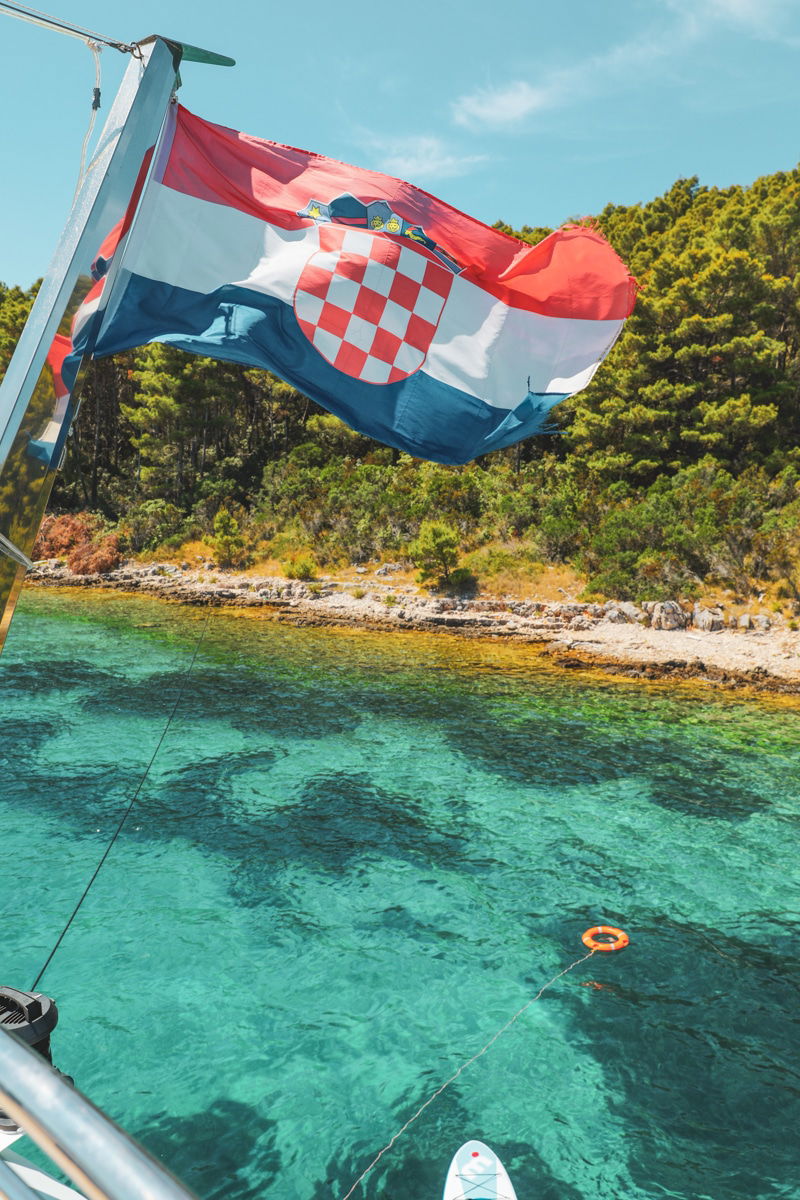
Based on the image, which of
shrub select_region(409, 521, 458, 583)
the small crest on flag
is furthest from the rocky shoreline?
the small crest on flag

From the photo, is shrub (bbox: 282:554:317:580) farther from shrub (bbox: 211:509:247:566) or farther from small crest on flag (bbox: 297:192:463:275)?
small crest on flag (bbox: 297:192:463:275)

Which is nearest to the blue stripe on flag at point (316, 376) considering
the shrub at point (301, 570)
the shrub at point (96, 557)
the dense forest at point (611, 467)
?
the dense forest at point (611, 467)

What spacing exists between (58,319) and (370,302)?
8.26 ft

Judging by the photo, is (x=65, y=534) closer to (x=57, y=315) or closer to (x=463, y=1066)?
(x=463, y=1066)

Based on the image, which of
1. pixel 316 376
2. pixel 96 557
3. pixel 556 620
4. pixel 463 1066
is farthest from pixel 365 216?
pixel 96 557

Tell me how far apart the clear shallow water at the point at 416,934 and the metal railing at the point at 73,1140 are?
3870 millimetres

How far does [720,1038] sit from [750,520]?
59.1 ft

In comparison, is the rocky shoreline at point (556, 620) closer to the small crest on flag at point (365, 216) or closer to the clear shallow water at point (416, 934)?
the clear shallow water at point (416, 934)

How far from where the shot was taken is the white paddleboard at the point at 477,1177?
3902mm

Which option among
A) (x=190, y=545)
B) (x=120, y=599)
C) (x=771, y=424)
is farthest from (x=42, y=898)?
(x=771, y=424)

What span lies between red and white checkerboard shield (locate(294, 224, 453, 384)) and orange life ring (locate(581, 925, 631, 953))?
16.7 ft

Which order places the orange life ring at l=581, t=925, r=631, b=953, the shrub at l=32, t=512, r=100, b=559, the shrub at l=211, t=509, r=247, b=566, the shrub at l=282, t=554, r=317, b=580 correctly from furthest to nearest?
the shrub at l=32, t=512, r=100, b=559 < the shrub at l=211, t=509, r=247, b=566 < the shrub at l=282, t=554, r=317, b=580 < the orange life ring at l=581, t=925, r=631, b=953

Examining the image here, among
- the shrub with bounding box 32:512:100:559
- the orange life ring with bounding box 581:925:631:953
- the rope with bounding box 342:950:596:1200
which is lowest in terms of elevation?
the shrub with bounding box 32:512:100:559

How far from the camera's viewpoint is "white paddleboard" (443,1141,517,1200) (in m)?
3.90
